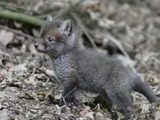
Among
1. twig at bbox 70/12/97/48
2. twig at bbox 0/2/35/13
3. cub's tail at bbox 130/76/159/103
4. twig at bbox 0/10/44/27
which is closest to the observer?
cub's tail at bbox 130/76/159/103

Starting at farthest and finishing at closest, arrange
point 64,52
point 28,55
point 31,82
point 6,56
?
point 28,55
point 6,56
point 31,82
point 64,52

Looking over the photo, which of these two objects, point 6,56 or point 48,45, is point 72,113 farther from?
point 6,56

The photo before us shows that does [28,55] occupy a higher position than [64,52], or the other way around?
[64,52]

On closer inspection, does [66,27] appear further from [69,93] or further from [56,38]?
[69,93]

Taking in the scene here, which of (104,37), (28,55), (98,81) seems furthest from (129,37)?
(98,81)

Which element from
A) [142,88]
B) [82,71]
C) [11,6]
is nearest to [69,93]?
[82,71]

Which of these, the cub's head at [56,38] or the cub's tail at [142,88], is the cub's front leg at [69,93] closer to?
the cub's head at [56,38]

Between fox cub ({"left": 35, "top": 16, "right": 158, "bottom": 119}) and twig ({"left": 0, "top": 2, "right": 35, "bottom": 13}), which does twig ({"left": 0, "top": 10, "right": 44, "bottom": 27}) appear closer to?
twig ({"left": 0, "top": 2, "right": 35, "bottom": 13})

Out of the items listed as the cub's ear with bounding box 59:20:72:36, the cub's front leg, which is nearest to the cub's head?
the cub's ear with bounding box 59:20:72:36

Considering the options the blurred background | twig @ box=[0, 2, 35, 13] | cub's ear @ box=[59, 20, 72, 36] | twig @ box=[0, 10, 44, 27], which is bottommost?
the blurred background
